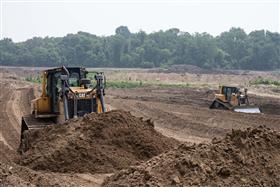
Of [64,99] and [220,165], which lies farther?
[64,99]

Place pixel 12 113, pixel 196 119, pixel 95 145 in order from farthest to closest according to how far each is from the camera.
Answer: pixel 12 113 → pixel 196 119 → pixel 95 145

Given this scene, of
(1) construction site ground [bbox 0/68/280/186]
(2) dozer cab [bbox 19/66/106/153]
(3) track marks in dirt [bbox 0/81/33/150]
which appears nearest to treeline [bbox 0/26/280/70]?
(1) construction site ground [bbox 0/68/280/186]

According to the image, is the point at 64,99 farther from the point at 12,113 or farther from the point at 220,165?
the point at 12,113

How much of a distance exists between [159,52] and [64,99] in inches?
3232

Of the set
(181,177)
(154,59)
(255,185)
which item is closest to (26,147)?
(181,177)

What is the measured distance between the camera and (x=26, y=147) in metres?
14.3

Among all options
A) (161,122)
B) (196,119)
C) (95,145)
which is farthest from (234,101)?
(95,145)

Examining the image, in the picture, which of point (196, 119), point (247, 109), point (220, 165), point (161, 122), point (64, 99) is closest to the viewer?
point (220, 165)

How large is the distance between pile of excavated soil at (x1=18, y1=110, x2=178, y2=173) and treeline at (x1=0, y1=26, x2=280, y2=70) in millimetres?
76641

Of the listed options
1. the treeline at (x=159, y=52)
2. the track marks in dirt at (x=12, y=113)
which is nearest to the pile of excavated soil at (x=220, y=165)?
the track marks in dirt at (x=12, y=113)

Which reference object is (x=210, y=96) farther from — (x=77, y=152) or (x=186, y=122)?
(x=77, y=152)

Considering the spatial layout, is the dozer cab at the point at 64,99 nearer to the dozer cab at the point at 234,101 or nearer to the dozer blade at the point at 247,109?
the dozer blade at the point at 247,109

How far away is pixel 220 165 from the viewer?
856 centimetres

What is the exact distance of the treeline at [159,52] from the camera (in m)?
89.4
